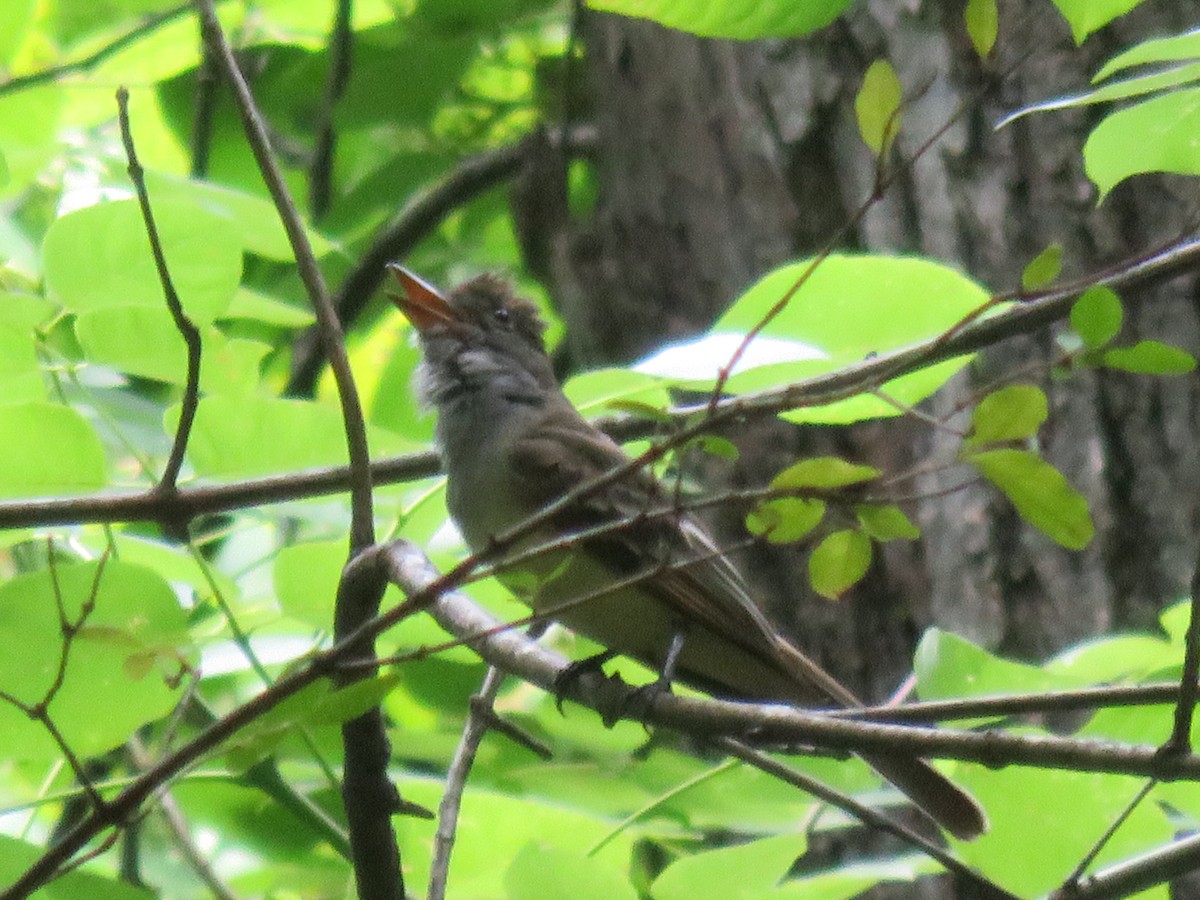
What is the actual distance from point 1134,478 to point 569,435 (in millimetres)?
1454

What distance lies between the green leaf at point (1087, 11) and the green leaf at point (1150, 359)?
323 millimetres

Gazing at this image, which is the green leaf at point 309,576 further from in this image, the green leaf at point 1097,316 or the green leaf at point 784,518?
the green leaf at point 1097,316

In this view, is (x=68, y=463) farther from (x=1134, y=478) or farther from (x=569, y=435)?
(x=1134, y=478)

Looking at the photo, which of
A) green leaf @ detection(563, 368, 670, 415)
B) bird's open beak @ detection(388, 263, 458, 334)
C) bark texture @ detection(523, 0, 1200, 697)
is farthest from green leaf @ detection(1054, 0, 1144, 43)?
bird's open beak @ detection(388, 263, 458, 334)

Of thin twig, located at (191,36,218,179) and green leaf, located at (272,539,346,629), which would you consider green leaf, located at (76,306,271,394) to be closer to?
green leaf, located at (272,539,346,629)

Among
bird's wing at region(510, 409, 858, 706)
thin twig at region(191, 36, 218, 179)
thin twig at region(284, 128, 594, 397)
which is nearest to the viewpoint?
bird's wing at region(510, 409, 858, 706)

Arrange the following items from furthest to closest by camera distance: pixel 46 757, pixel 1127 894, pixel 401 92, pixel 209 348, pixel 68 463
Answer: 1. pixel 401 92
2. pixel 209 348
3. pixel 68 463
4. pixel 46 757
5. pixel 1127 894

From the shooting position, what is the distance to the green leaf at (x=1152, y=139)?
1.78 meters

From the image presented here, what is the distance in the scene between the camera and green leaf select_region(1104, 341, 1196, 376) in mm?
1444

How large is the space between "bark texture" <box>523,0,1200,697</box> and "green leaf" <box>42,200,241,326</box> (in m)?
1.85

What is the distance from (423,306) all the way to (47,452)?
5.20 feet

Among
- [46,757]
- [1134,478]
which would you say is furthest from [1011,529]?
[46,757]

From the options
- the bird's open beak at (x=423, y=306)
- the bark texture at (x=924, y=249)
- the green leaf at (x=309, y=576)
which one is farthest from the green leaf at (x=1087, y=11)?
the bird's open beak at (x=423, y=306)

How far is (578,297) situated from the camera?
4.73 meters
